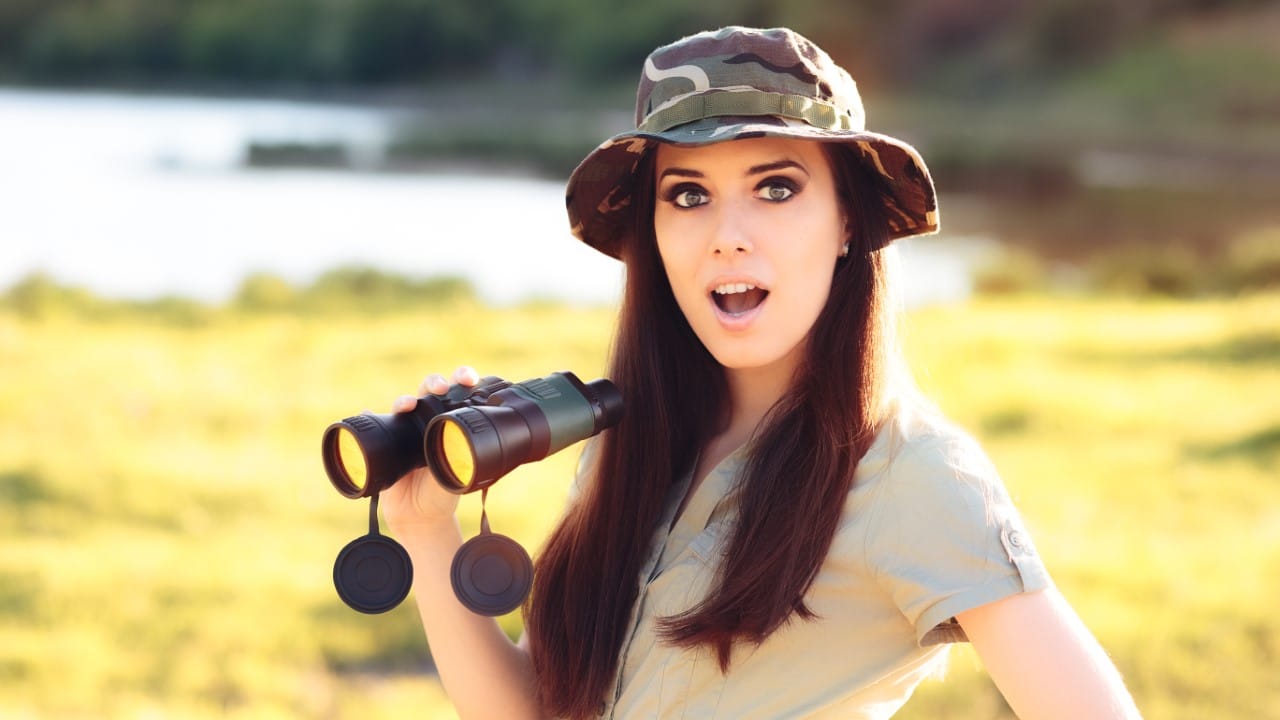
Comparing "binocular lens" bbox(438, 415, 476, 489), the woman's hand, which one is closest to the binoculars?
"binocular lens" bbox(438, 415, 476, 489)

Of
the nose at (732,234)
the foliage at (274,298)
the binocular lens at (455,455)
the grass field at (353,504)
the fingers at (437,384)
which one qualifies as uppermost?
the nose at (732,234)

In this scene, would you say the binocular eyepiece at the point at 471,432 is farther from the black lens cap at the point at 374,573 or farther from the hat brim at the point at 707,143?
the hat brim at the point at 707,143

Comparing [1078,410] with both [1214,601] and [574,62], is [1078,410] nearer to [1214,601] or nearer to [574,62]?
[1214,601]

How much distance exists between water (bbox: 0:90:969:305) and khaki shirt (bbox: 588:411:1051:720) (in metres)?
11.8

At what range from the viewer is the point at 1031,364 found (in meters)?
8.90

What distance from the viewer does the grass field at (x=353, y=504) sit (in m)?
4.26

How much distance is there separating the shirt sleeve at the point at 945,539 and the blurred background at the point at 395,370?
358 mm

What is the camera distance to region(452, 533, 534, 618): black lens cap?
1728 mm

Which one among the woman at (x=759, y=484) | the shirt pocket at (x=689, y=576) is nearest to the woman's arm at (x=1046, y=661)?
the woman at (x=759, y=484)

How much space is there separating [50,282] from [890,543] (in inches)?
484

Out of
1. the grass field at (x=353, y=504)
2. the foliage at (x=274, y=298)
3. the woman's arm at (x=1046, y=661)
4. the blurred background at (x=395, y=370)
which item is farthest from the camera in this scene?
the foliage at (x=274, y=298)

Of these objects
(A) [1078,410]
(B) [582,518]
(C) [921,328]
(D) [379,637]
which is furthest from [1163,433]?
(B) [582,518]

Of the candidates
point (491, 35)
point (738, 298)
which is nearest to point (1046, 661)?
point (738, 298)

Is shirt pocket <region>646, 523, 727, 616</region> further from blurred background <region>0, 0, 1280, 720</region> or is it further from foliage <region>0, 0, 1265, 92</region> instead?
foliage <region>0, 0, 1265, 92</region>
